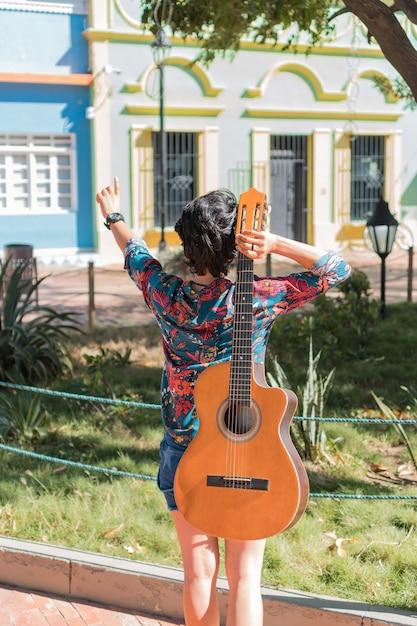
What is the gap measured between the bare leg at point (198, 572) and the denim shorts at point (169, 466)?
0.06 m

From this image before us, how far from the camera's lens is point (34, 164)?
1856 centimetres

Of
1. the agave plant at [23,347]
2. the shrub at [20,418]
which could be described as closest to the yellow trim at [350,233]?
the agave plant at [23,347]

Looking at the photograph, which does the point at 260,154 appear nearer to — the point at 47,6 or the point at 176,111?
the point at 176,111

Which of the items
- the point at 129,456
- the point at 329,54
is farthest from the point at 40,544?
the point at 329,54

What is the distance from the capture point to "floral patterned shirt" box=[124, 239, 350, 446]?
3250mm

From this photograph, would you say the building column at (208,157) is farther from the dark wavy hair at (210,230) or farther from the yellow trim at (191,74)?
the dark wavy hair at (210,230)

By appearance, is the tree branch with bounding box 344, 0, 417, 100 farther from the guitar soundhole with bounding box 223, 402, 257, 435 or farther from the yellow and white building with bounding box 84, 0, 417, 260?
the yellow and white building with bounding box 84, 0, 417, 260

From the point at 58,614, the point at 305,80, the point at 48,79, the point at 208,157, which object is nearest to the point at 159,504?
the point at 58,614

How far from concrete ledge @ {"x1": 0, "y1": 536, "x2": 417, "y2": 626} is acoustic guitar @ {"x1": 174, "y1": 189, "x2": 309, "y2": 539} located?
1.15m

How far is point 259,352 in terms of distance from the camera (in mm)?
3293

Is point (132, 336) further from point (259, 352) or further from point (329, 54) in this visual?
point (329, 54)

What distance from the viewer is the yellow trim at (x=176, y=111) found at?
61.8ft

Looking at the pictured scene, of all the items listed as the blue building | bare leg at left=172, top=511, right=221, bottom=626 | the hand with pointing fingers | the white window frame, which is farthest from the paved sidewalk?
the white window frame

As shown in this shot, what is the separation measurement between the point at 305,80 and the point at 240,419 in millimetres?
18035
